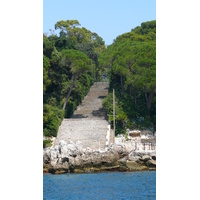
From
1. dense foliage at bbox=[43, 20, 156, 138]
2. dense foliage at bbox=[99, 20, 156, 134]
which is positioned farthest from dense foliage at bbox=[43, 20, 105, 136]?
dense foliage at bbox=[99, 20, 156, 134]

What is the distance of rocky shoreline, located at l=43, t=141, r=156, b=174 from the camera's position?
25.7 metres

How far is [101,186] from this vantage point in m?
20.6

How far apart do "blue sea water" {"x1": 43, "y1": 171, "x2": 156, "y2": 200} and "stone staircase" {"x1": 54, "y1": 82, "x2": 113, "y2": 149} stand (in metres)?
6.22

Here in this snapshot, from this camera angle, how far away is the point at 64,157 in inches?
1013

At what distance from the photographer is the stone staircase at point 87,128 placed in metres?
31.6

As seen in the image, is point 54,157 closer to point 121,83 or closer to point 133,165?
point 133,165

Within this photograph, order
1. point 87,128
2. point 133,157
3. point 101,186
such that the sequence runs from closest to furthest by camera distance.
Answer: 1. point 101,186
2. point 133,157
3. point 87,128

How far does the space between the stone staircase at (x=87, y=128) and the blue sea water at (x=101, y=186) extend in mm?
6223

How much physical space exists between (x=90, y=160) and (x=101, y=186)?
5.34m

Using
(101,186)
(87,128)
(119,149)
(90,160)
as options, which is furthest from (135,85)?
(101,186)

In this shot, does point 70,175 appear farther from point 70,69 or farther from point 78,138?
point 70,69
